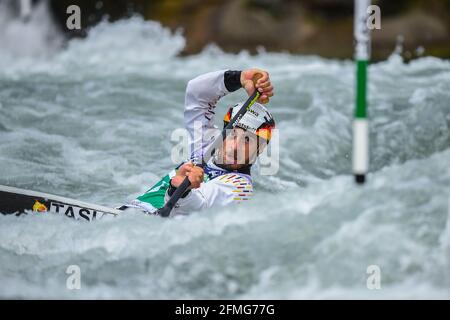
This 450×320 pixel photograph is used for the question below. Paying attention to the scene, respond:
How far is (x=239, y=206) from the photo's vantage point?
4234 millimetres

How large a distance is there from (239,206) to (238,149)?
0.74 meters

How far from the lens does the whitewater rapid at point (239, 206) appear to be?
12.3ft

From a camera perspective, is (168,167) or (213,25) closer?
(168,167)

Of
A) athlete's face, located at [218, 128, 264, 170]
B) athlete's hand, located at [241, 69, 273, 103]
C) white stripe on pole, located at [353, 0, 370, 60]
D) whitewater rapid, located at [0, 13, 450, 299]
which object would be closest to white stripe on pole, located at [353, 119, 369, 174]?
whitewater rapid, located at [0, 13, 450, 299]

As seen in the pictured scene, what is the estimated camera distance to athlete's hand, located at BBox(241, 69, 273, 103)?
4.72 meters

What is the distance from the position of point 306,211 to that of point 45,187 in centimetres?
295

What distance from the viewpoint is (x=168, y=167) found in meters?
6.88

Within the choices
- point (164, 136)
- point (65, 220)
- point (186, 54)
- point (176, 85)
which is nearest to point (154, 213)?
point (65, 220)

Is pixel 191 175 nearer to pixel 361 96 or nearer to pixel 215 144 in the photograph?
pixel 215 144

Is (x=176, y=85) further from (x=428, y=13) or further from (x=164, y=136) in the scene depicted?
(x=428, y=13)

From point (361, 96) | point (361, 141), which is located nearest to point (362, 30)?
point (361, 96)

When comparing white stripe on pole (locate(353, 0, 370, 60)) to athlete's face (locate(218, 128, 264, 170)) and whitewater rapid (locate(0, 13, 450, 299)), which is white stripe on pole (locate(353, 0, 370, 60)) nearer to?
whitewater rapid (locate(0, 13, 450, 299))

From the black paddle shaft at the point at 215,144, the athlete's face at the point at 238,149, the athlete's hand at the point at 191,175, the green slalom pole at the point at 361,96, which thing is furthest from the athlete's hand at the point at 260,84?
the green slalom pole at the point at 361,96

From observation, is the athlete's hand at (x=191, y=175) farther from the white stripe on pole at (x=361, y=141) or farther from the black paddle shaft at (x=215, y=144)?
the white stripe on pole at (x=361, y=141)
